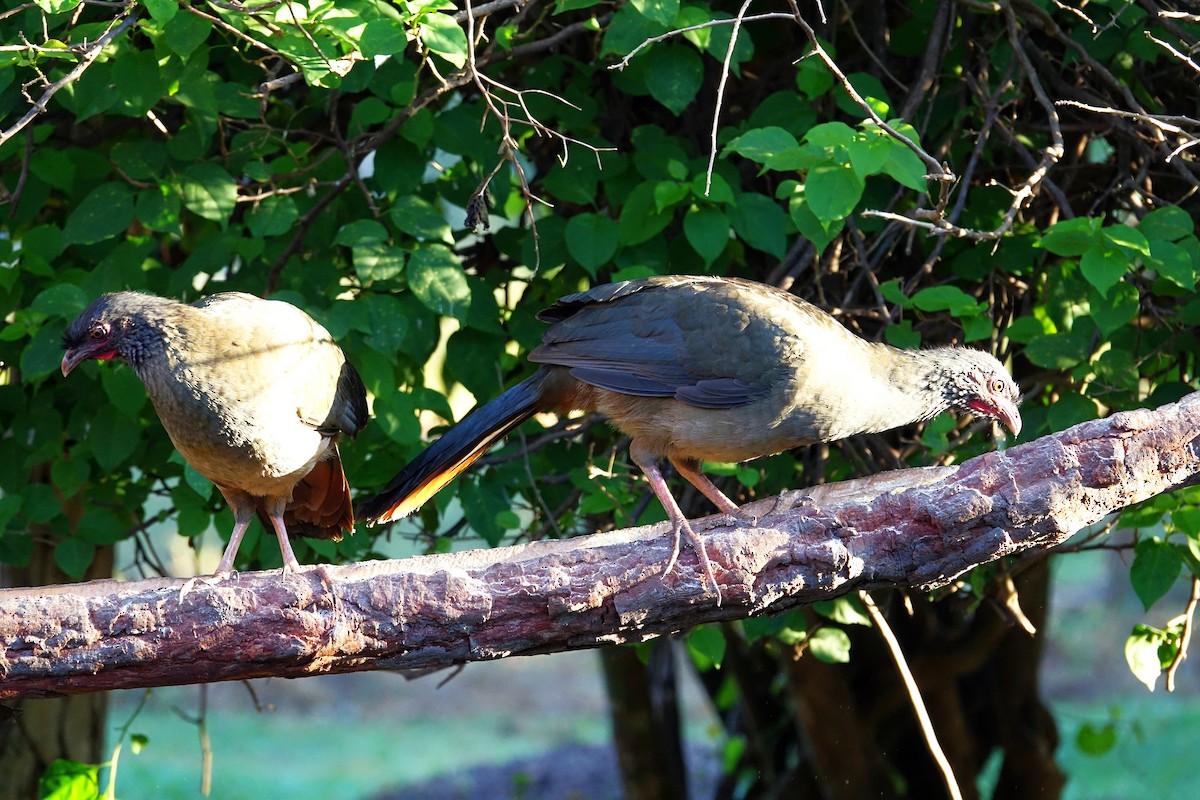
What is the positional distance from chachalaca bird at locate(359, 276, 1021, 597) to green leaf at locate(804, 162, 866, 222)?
498mm

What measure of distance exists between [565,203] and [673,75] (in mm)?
957

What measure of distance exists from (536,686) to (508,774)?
3930 millimetres

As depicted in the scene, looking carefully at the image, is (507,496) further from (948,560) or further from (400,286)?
(948,560)

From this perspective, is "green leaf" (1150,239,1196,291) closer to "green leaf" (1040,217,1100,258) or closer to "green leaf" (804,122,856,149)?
"green leaf" (1040,217,1100,258)

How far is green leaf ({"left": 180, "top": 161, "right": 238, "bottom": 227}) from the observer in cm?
394

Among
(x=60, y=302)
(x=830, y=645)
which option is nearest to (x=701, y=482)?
(x=830, y=645)

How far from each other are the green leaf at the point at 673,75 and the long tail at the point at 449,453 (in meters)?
0.98

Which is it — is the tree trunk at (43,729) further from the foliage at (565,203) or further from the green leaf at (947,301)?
the green leaf at (947,301)

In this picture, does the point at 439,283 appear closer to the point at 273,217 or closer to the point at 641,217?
the point at 273,217

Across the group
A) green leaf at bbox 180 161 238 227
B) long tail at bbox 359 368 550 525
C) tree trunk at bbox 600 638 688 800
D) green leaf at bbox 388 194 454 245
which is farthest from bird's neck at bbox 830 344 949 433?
tree trunk at bbox 600 638 688 800

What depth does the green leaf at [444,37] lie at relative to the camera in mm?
3281

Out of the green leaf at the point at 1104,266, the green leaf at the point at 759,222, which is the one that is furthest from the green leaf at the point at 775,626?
the green leaf at the point at 1104,266

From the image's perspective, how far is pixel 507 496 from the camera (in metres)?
Result: 4.45

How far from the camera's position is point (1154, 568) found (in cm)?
371
